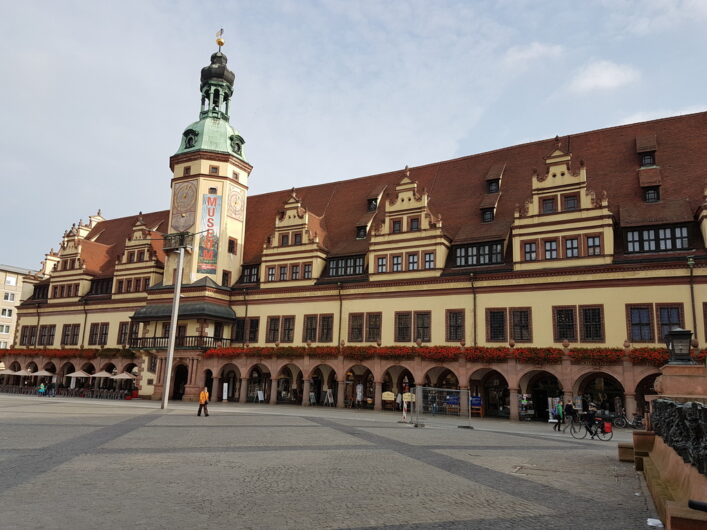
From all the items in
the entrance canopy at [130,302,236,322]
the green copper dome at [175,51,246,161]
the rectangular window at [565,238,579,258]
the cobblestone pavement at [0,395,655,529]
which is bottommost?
the cobblestone pavement at [0,395,655,529]

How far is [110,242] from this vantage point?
212ft

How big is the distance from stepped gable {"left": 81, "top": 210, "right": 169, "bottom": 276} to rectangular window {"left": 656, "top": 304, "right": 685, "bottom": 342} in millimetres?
42785

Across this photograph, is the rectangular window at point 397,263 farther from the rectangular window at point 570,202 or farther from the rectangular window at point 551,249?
the rectangular window at point 570,202

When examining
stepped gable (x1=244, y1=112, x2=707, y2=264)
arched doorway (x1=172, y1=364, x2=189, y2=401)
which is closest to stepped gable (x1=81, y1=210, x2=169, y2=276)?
arched doorway (x1=172, y1=364, x2=189, y2=401)

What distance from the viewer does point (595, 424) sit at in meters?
24.2

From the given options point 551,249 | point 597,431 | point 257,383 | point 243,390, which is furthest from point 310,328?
point 597,431

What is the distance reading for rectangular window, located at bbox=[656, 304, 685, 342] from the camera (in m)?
30.8

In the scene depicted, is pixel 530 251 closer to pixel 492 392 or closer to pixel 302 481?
pixel 492 392

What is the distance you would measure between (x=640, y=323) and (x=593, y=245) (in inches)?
204

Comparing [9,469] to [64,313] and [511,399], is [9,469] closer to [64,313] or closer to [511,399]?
[511,399]

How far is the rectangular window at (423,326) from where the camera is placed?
38531 mm

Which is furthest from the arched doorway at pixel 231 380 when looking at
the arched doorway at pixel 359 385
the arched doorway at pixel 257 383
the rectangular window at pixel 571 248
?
the rectangular window at pixel 571 248

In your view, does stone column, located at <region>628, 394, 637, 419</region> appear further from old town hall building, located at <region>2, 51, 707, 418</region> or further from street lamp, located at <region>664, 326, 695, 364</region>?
street lamp, located at <region>664, 326, 695, 364</region>

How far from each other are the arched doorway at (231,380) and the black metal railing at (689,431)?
40.8 m
